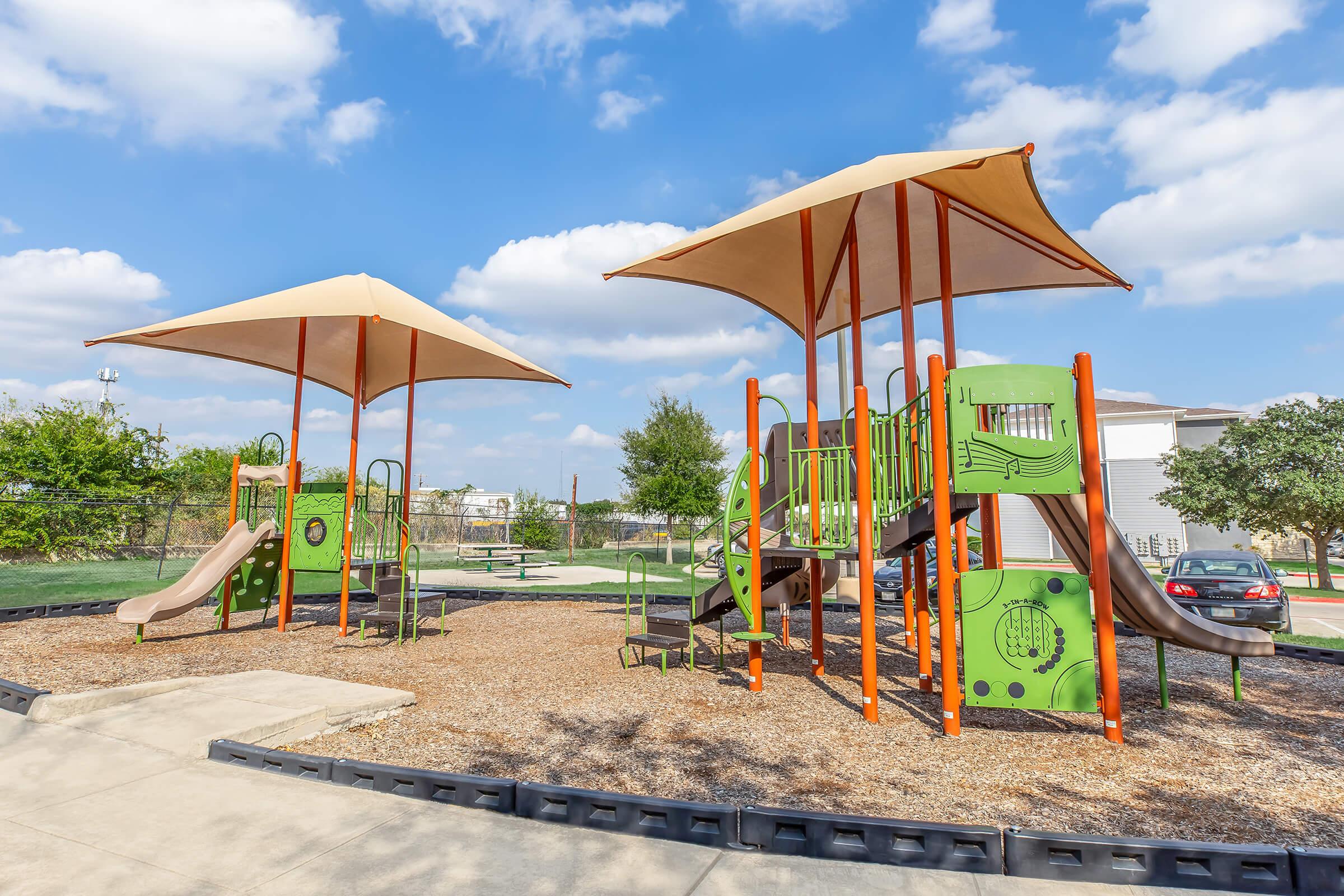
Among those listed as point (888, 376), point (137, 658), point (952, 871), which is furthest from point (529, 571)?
point (952, 871)

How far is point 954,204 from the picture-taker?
8.95 meters

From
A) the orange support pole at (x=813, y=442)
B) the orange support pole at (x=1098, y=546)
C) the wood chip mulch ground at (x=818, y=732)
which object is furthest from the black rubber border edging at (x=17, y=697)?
the orange support pole at (x=1098, y=546)

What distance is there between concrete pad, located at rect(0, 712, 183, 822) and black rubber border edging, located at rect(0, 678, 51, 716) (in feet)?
1.03

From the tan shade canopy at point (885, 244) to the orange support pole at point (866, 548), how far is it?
1967mm

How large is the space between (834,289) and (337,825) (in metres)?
9.44

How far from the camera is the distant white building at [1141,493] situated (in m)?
37.3

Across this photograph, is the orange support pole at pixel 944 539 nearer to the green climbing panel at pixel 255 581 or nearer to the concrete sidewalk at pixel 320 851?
the concrete sidewalk at pixel 320 851

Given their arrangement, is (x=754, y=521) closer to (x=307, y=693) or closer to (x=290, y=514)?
(x=307, y=693)

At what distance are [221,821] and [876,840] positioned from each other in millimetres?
3358

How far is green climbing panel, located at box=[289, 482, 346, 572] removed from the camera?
11.0 metres

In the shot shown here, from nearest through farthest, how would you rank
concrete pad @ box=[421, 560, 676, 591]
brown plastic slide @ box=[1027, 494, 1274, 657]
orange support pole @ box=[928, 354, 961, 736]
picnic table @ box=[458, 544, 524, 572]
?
orange support pole @ box=[928, 354, 961, 736]
brown plastic slide @ box=[1027, 494, 1274, 657]
concrete pad @ box=[421, 560, 676, 591]
picnic table @ box=[458, 544, 524, 572]

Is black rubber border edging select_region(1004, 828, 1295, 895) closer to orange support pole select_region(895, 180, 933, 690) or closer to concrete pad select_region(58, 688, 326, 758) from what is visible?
orange support pole select_region(895, 180, 933, 690)

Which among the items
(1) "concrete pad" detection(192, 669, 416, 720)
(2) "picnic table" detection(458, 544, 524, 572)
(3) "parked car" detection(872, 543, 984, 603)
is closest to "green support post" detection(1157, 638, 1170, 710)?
(1) "concrete pad" detection(192, 669, 416, 720)

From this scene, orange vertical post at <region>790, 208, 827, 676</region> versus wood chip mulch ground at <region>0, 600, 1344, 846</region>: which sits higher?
orange vertical post at <region>790, 208, 827, 676</region>
